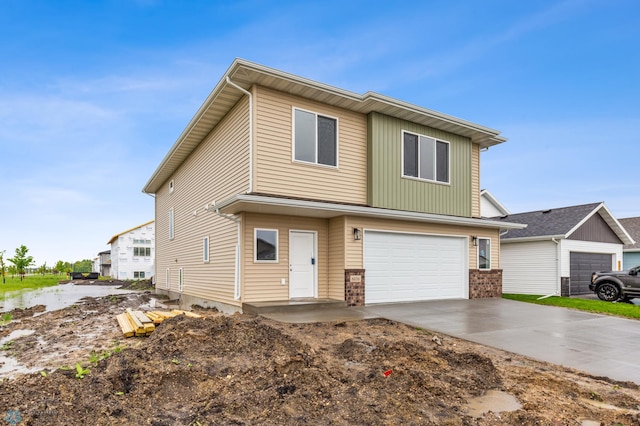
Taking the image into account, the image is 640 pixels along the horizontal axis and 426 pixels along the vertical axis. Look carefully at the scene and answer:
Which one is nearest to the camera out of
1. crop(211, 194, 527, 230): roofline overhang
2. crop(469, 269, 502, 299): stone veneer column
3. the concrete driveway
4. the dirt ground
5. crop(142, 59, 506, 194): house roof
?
the dirt ground

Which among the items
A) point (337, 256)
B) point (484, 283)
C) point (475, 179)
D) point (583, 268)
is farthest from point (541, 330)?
point (583, 268)

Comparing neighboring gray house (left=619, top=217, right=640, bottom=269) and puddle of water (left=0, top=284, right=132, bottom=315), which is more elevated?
neighboring gray house (left=619, top=217, right=640, bottom=269)

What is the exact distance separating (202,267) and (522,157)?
16.6 metres

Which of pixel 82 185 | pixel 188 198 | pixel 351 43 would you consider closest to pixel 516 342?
pixel 351 43

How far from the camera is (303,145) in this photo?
1057 centimetres

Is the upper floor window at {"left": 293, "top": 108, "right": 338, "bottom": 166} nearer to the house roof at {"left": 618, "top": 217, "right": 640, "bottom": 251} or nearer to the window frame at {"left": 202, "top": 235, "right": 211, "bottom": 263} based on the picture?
the window frame at {"left": 202, "top": 235, "right": 211, "bottom": 263}

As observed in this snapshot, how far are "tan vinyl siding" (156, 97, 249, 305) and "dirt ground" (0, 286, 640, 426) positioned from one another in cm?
452

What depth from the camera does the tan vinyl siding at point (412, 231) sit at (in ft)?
34.5

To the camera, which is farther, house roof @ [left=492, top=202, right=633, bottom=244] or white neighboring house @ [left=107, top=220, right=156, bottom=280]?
white neighboring house @ [left=107, top=220, right=156, bottom=280]

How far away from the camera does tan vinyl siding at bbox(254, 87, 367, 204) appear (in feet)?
32.4

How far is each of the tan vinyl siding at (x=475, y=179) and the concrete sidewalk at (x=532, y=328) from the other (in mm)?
3520

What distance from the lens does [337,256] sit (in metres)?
10.7

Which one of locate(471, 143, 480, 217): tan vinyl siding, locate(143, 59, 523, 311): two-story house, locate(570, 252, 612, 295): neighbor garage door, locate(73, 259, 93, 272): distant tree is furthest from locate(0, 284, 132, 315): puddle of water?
locate(73, 259, 93, 272): distant tree

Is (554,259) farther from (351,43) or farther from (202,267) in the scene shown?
(202,267)
